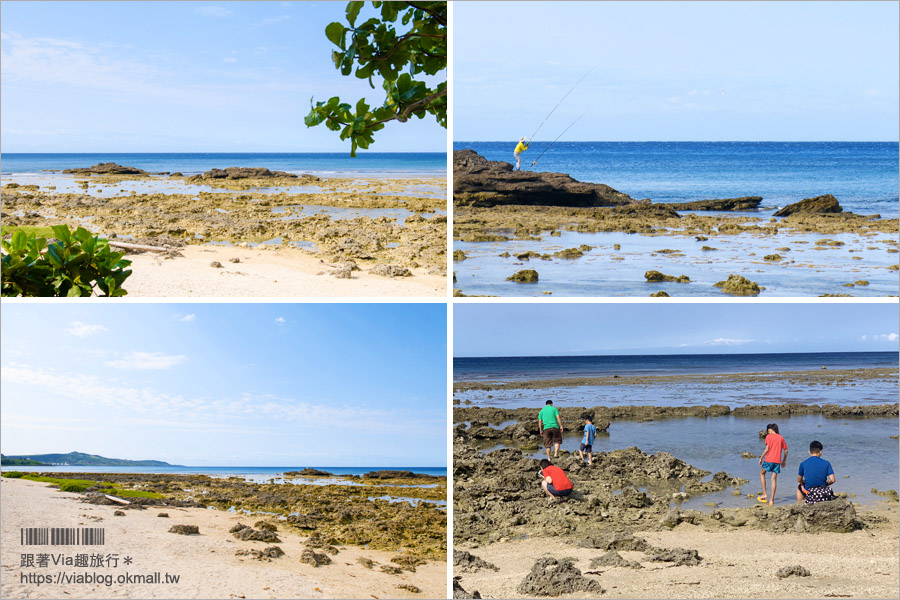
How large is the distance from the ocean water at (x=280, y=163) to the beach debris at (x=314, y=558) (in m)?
20.9

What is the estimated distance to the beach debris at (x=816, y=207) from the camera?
10.4 meters

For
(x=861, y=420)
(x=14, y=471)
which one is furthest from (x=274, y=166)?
(x=14, y=471)

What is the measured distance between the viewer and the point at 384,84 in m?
2.12

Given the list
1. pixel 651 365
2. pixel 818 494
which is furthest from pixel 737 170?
pixel 818 494

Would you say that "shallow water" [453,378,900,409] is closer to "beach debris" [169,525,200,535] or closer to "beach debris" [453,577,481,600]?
"beach debris" [169,525,200,535]

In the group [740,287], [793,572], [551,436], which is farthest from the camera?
[551,436]

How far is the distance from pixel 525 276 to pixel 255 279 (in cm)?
249

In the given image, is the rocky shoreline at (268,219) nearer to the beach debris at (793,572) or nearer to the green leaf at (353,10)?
the beach debris at (793,572)

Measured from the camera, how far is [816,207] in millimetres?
10672

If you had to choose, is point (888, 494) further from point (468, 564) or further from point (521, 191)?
point (521, 191)

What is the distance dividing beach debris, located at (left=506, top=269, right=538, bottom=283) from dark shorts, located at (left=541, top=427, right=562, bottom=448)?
1513 millimetres

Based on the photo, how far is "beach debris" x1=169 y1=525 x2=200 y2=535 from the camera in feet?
10.5

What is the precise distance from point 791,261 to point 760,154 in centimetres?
2654

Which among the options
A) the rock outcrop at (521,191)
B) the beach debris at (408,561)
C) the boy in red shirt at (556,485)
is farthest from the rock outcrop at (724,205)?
the beach debris at (408,561)
